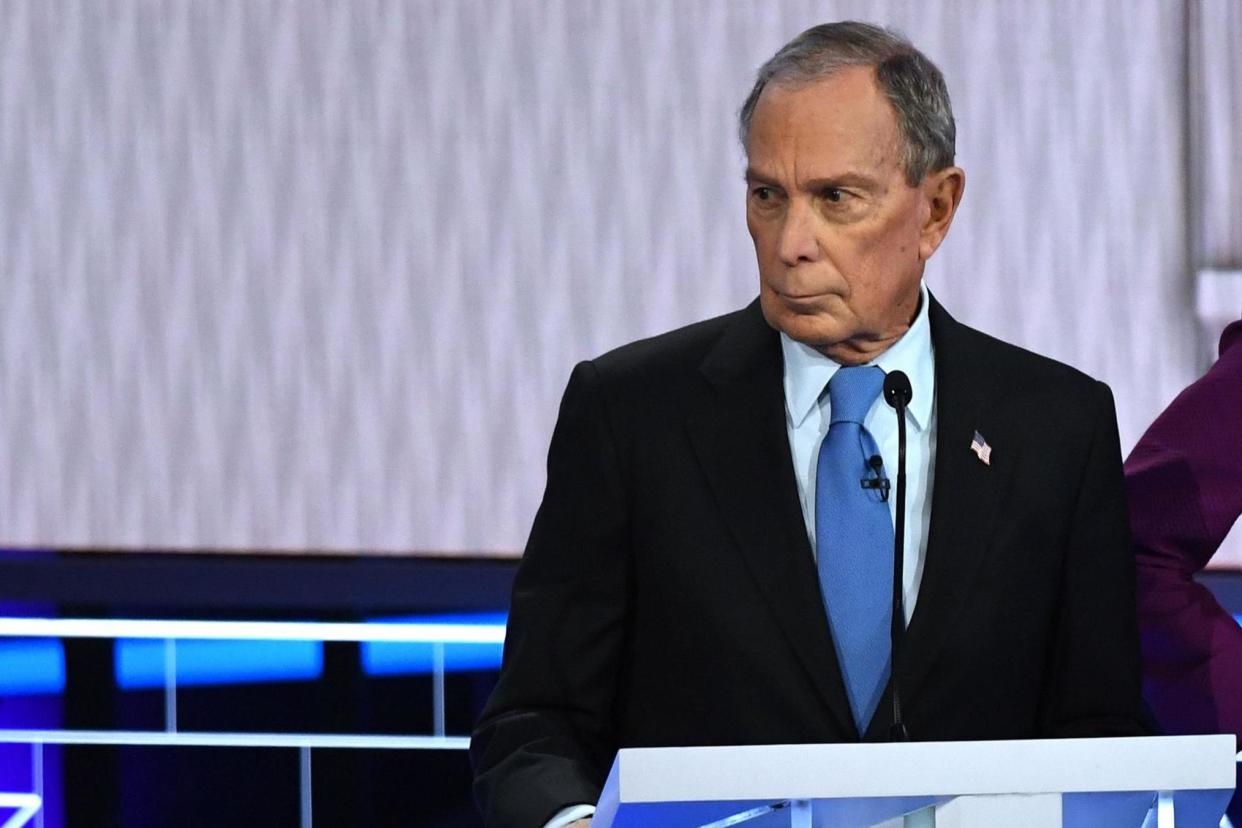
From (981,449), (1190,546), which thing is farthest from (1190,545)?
(981,449)

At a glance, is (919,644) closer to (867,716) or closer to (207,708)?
(867,716)

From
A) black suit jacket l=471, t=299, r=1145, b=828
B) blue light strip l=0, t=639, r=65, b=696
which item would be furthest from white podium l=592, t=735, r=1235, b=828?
blue light strip l=0, t=639, r=65, b=696

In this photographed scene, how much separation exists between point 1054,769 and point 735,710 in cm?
56

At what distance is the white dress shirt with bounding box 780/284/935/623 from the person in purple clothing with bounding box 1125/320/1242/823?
0.96ft

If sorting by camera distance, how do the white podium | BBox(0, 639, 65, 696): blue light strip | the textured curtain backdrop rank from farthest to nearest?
BBox(0, 639, 65, 696): blue light strip < the textured curtain backdrop < the white podium

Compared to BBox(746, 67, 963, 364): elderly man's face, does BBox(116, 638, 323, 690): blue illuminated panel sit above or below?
below

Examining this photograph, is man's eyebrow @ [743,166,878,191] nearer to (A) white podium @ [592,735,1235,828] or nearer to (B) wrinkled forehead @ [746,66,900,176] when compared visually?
(B) wrinkled forehead @ [746,66,900,176]

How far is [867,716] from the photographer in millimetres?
1614

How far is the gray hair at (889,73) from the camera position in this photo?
1.62 meters

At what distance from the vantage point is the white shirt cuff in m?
1.49

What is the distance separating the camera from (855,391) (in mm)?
1664

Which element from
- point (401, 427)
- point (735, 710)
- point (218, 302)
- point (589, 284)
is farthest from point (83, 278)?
point (735, 710)

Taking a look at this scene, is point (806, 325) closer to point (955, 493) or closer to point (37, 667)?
point (955, 493)

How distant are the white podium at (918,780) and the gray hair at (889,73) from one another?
0.68m
